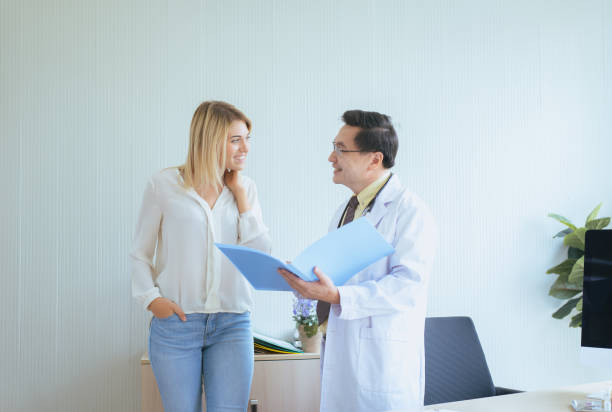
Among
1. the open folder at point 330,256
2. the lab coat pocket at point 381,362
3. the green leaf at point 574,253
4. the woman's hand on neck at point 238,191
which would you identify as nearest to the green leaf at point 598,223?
the green leaf at point 574,253

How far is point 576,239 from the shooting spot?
10.7ft

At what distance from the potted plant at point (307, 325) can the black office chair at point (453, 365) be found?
0.56 meters

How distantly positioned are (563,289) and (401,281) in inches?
74.7

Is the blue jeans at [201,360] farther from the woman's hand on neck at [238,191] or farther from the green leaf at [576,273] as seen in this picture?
the green leaf at [576,273]

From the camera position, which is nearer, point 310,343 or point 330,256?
point 330,256

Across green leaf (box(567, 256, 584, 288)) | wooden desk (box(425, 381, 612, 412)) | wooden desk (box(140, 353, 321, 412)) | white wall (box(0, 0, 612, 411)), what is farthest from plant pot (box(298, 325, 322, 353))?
green leaf (box(567, 256, 584, 288))

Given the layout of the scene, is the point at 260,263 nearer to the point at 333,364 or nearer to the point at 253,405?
the point at 333,364

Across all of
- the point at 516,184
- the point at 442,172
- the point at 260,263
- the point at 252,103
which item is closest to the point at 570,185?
the point at 516,184

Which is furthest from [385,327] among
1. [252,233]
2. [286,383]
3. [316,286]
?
[286,383]

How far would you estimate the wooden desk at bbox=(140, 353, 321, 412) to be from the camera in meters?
2.52

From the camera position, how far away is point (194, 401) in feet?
6.18

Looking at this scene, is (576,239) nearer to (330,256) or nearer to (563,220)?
(563,220)

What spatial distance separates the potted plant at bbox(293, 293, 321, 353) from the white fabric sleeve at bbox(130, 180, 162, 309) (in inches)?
37.5

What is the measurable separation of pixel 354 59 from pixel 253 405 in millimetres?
1825
